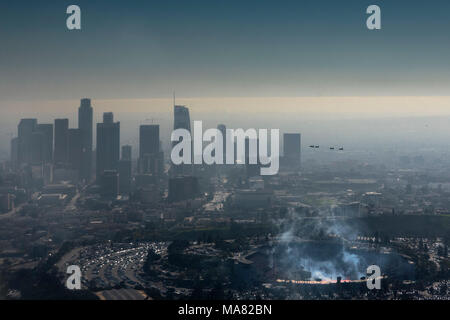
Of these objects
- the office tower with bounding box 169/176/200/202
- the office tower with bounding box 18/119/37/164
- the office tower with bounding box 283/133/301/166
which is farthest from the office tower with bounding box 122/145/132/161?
the office tower with bounding box 283/133/301/166

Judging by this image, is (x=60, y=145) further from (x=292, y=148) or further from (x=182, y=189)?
(x=292, y=148)

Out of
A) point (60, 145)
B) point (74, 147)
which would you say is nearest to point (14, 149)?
point (60, 145)

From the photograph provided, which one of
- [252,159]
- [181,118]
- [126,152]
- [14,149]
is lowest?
[252,159]

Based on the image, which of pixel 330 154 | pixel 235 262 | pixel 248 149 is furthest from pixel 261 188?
pixel 330 154

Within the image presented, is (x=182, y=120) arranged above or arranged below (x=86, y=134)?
above

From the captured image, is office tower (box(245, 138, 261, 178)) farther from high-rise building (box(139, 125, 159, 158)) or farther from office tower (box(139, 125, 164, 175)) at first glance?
high-rise building (box(139, 125, 159, 158))

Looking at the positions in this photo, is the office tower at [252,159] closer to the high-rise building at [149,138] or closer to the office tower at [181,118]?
the office tower at [181,118]
